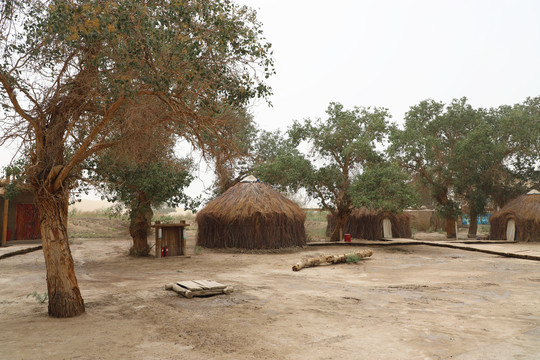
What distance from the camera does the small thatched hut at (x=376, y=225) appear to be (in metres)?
23.0

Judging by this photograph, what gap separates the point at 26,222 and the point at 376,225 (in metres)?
18.6

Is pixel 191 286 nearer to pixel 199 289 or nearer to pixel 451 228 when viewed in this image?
pixel 199 289

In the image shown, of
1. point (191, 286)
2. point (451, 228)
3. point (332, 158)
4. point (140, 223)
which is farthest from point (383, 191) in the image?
point (191, 286)

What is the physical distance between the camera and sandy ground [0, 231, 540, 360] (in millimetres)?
4500

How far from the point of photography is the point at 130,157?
8125 millimetres

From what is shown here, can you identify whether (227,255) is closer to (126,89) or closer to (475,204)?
(126,89)

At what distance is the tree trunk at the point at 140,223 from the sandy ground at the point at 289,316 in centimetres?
302

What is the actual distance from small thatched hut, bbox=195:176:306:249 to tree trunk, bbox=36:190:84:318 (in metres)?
10.7

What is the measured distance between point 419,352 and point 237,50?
4679 millimetres

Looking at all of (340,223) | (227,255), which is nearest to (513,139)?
(340,223)

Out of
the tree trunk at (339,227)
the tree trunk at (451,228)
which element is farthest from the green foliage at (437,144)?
the tree trunk at (339,227)

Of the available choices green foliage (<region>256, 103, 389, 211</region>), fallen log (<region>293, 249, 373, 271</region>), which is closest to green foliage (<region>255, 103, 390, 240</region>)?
green foliage (<region>256, 103, 389, 211</region>)

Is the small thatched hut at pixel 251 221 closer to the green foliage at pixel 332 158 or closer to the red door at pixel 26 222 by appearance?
the green foliage at pixel 332 158

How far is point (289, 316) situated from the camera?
605 cm
